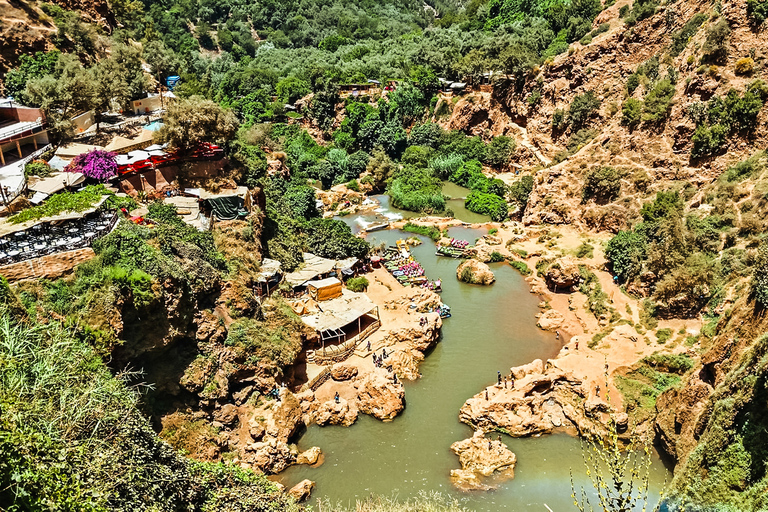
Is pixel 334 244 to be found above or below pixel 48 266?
below

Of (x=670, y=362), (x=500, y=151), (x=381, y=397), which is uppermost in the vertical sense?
(x=500, y=151)

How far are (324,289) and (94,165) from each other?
1323 centimetres

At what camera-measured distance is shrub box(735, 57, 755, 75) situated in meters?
34.0

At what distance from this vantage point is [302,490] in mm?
18500

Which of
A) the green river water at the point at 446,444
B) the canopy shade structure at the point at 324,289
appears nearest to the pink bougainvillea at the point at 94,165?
the canopy shade structure at the point at 324,289

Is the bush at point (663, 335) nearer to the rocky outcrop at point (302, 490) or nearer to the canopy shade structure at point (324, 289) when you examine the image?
the canopy shade structure at point (324, 289)

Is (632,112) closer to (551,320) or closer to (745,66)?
(745,66)

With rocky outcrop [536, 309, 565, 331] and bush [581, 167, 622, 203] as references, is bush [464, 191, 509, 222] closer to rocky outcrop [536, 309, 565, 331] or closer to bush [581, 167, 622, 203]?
bush [581, 167, 622, 203]

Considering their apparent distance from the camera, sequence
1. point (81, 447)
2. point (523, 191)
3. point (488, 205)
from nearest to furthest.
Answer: point (81, 447)
point (523, 191)
point (488, 205)

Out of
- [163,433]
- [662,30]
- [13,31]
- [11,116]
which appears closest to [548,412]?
[163,433]

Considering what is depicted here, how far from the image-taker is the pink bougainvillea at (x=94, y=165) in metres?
25.2

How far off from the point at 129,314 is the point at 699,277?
2646cm

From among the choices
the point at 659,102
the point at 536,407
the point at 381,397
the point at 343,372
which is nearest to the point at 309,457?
the point at 381,397

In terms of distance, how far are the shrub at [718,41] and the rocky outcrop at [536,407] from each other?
26715 millimetres
